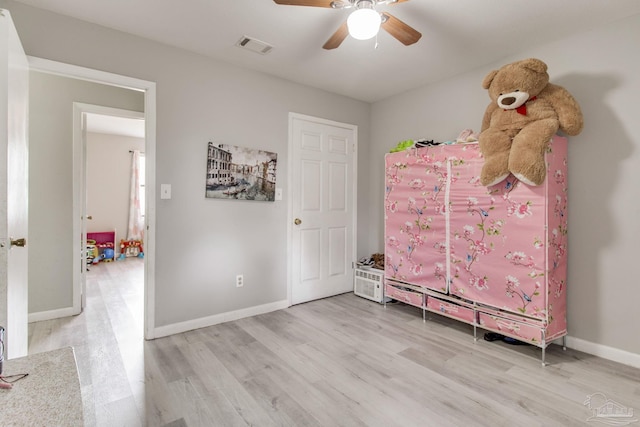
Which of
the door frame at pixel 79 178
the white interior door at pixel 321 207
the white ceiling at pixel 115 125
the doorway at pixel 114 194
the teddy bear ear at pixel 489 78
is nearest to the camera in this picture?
the teddy bear ear at pixel 489 78

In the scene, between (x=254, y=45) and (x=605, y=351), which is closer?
(x=605, y=351)

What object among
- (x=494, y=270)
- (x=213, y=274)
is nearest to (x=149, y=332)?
(x=213, y=274)

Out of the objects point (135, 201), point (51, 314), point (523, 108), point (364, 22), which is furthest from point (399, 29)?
point (135, 201)

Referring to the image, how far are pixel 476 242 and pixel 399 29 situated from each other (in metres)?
1.71

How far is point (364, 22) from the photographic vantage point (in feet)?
5.55

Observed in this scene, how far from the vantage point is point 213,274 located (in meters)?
2.91

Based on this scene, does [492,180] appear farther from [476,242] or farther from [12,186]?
[12,186]

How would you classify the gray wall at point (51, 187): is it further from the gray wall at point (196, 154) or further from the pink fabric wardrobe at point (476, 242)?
the pink fabric wardrobe at point (476, 242)

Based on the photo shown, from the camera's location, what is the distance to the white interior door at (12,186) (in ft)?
4.47

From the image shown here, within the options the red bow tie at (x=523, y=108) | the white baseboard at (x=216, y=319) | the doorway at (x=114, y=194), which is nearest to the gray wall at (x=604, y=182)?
the red bow tie at (x=523, y=108)

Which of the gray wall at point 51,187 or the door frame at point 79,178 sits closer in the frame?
the gray wall at point 51,187

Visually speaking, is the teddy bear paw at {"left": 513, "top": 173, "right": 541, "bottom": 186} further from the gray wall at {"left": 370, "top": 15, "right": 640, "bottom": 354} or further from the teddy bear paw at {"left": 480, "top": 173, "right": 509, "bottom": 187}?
the gray wall at {"left": 370, "top": 15, "right": 640, "bottom": 354}

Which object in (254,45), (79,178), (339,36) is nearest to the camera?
(339,36)

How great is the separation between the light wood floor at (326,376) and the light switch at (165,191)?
1189 mm
